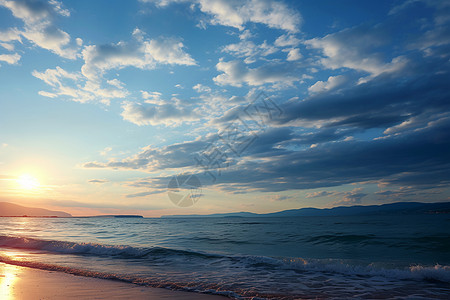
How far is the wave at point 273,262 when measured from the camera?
8.86 meters

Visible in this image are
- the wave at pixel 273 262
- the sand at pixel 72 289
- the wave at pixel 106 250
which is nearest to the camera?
the sand at pixel 72 289

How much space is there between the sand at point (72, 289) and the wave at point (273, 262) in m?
4.95

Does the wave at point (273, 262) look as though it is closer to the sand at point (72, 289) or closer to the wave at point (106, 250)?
the wave at point (106, 250)

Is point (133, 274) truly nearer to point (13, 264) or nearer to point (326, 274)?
point (13, 264)

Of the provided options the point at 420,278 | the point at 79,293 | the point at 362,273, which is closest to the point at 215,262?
the point at 362,273

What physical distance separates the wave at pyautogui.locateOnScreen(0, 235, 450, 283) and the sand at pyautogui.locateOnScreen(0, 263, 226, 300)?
4.95 meters

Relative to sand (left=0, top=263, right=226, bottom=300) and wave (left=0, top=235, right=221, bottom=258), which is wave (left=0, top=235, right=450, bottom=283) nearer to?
wave (left=0, top=235, right=221, bottom=258)

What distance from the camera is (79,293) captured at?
616 cm

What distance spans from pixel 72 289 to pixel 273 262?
779 centimetres

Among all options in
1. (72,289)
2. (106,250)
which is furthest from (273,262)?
(106,250)

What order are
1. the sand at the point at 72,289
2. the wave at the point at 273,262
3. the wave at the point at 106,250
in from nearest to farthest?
the sand at the point at 72,289 → the wave at the point at 273,262 → the wave at the point at 106,250

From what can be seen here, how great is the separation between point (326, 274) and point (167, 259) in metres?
7.46

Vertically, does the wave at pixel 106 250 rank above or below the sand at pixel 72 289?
below

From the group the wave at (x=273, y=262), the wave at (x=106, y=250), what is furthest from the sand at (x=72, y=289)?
the wave at (x=106, y=250)
